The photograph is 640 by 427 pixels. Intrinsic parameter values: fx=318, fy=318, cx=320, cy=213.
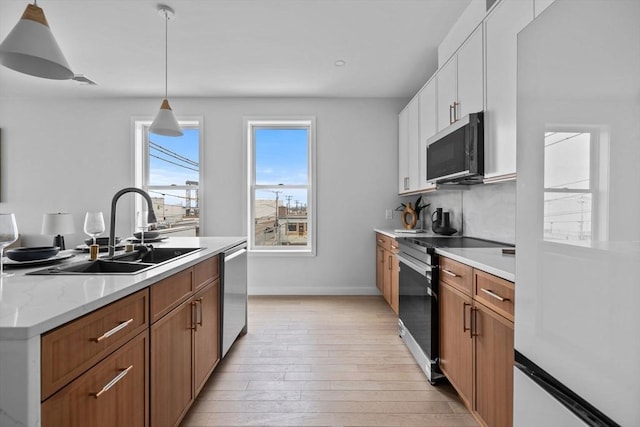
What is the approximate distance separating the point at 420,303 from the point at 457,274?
0.57m

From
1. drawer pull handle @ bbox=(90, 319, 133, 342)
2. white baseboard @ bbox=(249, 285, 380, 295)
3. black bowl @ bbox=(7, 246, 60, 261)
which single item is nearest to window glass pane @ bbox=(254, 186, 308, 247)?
white baseboard @ bbox=(249, 285, 380, 295)

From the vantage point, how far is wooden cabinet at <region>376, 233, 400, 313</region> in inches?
125

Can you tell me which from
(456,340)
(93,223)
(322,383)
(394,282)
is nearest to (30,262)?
(93,223)

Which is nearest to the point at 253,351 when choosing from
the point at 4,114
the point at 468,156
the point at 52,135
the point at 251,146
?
the point at 468,156

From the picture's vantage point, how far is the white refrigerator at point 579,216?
0.62 metres

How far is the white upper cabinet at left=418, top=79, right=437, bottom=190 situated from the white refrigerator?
196 cm

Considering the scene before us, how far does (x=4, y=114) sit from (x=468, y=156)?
557 centimetres

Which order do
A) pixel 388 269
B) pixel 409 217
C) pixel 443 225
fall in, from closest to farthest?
1. pixel 443 225
2. pixel 388 269
3. pixel 409 217

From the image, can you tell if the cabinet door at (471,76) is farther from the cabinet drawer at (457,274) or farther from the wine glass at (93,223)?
the wine glass at (93,223)

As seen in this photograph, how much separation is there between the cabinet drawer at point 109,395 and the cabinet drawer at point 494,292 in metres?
1.45

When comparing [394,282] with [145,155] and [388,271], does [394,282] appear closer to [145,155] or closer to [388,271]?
[388,271]

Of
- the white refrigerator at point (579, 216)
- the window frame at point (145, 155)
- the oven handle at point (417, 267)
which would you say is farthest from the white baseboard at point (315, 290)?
the white refrigerator at point (579, 216)

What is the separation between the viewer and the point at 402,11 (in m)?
2.41

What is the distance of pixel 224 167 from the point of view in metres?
4.18
